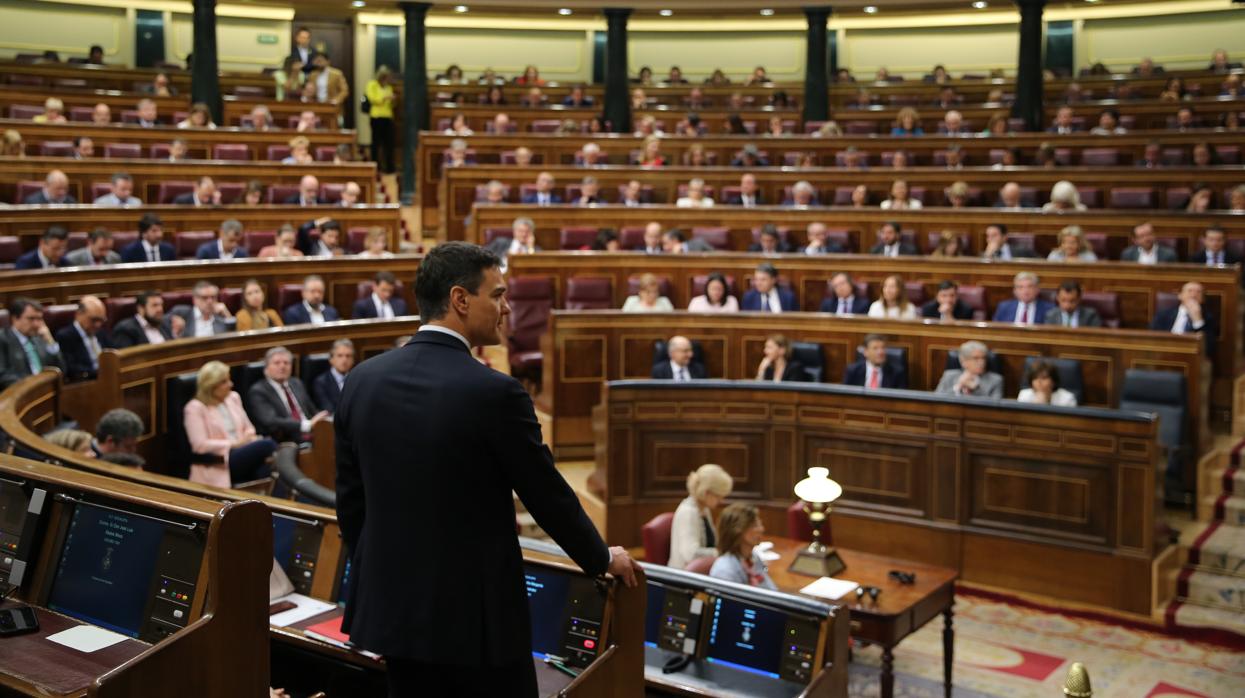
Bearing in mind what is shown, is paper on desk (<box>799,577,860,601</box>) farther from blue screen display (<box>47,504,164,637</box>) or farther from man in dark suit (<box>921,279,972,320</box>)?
blue screen display (<box>47,504,164,637</box>)

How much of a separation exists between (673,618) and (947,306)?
14.1ft

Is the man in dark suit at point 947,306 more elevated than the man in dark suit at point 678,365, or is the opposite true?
the man in dark suit at point 947,306

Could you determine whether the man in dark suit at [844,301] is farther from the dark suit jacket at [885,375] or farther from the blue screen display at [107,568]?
the blue screen display at [107,568]

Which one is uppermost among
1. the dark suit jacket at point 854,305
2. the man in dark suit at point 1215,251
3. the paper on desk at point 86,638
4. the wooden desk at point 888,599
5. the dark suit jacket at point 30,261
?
the man in dark suit at point 1215,251

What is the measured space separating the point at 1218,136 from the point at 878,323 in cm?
418

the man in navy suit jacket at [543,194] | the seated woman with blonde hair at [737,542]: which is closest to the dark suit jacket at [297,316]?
the man in navy suit jacket at [543,194]

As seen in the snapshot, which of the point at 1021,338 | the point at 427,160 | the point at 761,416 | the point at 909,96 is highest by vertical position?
the point at 909,96

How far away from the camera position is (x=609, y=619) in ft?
6.90

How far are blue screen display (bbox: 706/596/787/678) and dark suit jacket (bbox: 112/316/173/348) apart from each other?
13.5ft

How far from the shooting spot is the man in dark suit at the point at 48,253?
6551mm

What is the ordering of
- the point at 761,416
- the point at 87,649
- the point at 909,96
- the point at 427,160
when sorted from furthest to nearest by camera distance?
the point at 909,96, the point at 427,160, the point at 761,416, the point at 87,649

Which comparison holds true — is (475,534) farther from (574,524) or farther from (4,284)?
(4,284)

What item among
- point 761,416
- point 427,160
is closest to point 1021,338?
point 761,416

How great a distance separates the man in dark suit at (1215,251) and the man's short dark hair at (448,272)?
637cm
